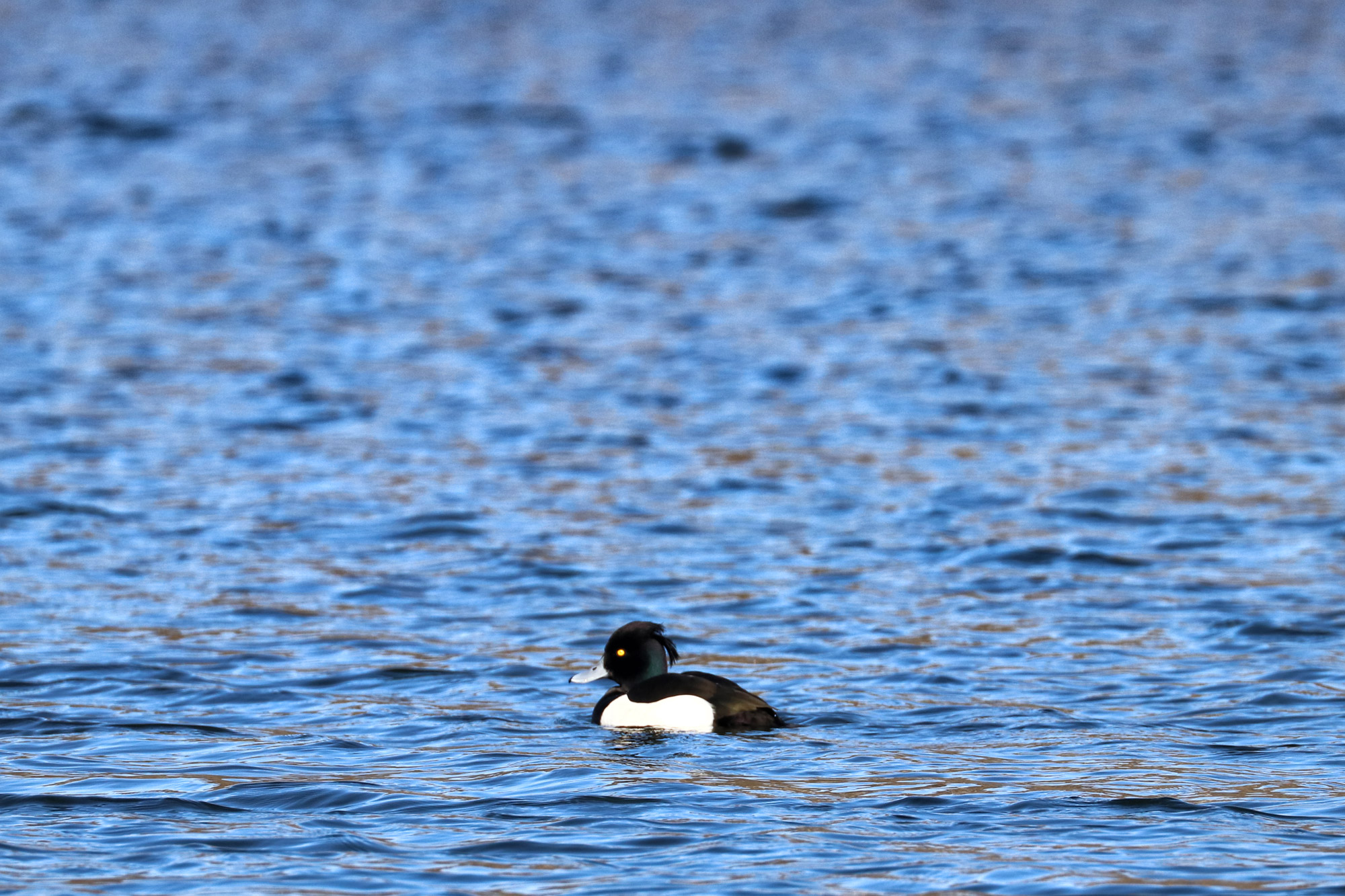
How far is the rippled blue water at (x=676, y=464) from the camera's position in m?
9.43

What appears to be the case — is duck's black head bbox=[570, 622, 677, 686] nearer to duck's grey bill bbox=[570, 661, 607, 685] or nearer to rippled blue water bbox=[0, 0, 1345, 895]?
duck's grey bill bbox=[570, 661, 607, 685]

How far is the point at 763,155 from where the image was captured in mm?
29766

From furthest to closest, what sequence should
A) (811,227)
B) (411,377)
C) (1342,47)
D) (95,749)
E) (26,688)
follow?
1. (1342,47)
2. (811,227)
3. (411,377)
4. (26,688)
5. (95,749)

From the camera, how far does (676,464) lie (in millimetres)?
16953

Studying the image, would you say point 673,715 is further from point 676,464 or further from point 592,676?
point 676,464

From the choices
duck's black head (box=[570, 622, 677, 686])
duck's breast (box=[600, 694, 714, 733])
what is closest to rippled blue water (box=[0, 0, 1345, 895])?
duck's breast (box=[600, 694, 714, 733])

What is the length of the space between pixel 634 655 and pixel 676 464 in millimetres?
5530

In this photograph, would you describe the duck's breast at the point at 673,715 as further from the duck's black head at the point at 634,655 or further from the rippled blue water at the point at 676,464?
the duck's black head at the point at 634,655

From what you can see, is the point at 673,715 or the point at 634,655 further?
the point at 634,655

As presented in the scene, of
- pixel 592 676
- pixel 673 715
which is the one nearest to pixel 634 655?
pixel 592 676

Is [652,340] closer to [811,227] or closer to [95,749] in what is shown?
[811,227]

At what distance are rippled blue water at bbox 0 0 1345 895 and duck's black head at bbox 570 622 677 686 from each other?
0.28 m

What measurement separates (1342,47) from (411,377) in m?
21.6

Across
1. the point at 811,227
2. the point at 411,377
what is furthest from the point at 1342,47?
the point at 411,377
